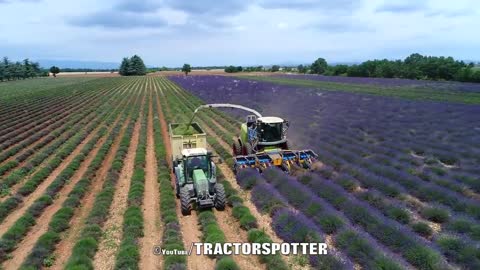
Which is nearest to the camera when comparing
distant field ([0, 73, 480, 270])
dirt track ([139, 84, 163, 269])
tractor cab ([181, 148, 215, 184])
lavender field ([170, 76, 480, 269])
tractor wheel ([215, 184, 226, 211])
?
lavender field ([170, 76, 480, 269])

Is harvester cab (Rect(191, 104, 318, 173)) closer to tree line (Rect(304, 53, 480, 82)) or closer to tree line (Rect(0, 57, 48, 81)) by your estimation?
tree line (Rect(304, 53, 480, 82))

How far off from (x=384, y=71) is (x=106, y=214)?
80.3m

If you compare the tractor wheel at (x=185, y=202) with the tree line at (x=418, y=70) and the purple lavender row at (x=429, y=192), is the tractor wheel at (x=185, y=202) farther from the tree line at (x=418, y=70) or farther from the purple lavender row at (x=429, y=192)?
the tree line at (x=418, y=70)

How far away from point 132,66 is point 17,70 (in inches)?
1552

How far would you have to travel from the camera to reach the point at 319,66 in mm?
111188

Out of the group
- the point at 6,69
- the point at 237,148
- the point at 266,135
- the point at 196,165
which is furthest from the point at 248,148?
the point at 6,69

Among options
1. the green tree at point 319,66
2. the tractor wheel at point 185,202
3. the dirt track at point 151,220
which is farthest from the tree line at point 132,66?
the tractor wheel at point 185,202

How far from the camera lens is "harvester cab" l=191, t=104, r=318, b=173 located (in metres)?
16.7

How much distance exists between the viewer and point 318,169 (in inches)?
656

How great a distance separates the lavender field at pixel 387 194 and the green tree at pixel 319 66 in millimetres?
85589

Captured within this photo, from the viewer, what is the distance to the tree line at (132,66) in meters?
144

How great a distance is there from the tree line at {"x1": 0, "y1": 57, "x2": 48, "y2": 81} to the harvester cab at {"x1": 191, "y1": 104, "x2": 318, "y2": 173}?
13119 centimetres

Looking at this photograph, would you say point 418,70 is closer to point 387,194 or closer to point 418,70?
point 418,70

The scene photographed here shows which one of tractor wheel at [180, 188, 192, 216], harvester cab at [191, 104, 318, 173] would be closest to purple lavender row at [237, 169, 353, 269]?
harvester cab at [191, 104, 318, 173]
